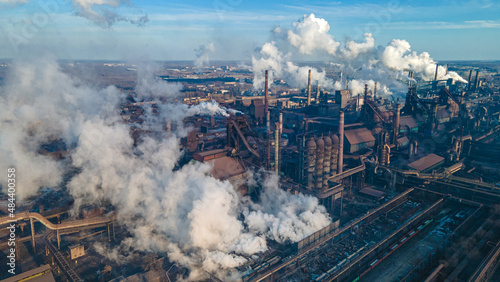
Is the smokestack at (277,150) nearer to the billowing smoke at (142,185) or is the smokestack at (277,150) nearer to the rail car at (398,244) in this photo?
the billowing smoke at (142,185)

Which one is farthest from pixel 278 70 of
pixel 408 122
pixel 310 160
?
pixel 310 160

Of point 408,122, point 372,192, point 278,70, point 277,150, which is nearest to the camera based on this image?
point 277,150

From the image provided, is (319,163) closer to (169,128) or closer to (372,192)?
(372,192)

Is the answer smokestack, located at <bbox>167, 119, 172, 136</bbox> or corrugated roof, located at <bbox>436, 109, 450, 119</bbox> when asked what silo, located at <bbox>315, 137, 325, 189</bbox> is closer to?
smokestack, located at <bbox>167, 119, 172, 136</bbox>

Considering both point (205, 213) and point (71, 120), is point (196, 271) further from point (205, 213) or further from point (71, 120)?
point (71, 120)

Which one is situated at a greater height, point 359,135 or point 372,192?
point 359,135

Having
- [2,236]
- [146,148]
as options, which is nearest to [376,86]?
[146,148]

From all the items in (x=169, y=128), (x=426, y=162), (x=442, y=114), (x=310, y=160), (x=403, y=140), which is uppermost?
(x=169, y=128)

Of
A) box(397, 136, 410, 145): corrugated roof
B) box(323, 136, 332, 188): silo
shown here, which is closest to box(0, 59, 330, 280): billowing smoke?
box(323, 136, 332, 188): silo
